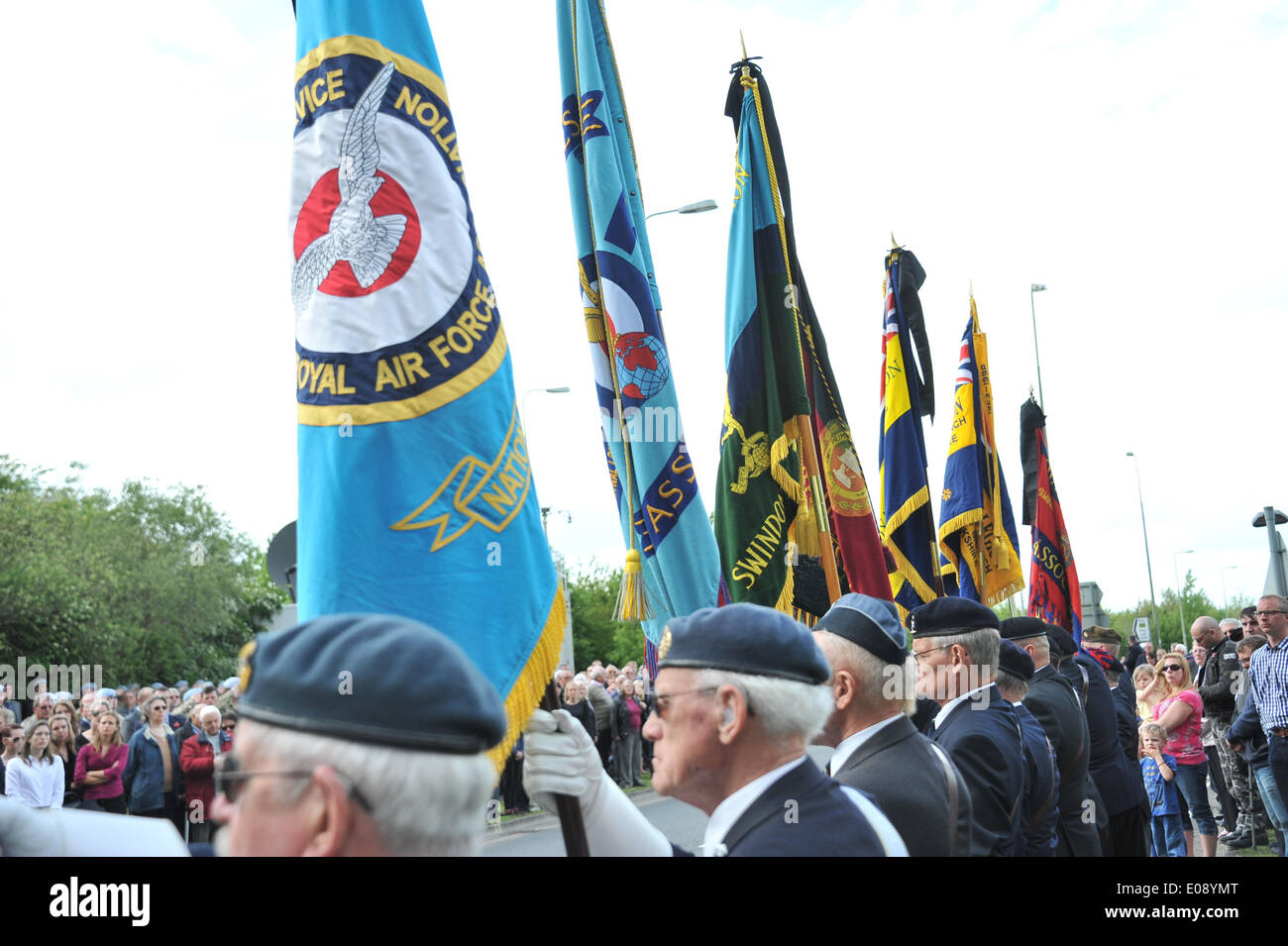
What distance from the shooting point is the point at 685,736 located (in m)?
2.43

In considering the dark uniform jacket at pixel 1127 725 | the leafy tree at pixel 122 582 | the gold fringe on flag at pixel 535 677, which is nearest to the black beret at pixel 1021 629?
the dark uniform jacket at pixel 1127 725

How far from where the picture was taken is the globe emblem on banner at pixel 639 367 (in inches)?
193

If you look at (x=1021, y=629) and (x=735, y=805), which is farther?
(x=1021, y=629)

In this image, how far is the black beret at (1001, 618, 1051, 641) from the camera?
5.74m

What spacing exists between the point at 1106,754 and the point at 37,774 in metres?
8.01

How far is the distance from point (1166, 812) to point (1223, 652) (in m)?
1.47

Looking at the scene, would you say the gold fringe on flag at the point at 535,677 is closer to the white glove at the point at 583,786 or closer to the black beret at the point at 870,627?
the white glove at the point at 583,786

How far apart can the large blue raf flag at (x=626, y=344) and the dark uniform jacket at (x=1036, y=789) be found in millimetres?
1375

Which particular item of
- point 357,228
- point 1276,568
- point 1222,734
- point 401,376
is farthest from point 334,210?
point 1276,568

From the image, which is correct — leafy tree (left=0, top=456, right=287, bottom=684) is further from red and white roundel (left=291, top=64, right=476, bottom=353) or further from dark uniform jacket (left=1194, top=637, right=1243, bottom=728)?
red and white roundel (left=291, top=64, right=476, bottom=353)

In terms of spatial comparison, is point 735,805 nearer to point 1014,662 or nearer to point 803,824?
point 803,824

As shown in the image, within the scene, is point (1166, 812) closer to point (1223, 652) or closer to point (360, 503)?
point (1223, 652)

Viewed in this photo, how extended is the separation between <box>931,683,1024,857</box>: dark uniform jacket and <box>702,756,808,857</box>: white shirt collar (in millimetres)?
1449
